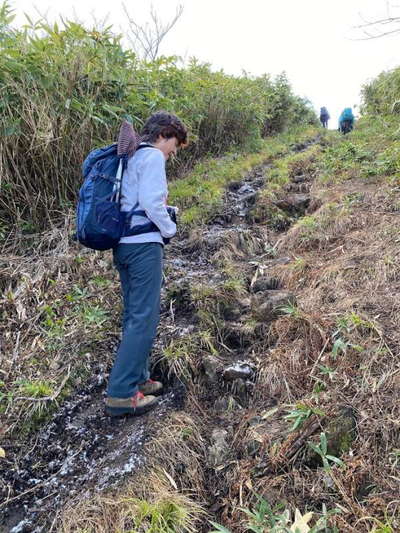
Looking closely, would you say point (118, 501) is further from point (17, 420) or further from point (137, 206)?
point (137, 206)

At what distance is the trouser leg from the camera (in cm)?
243

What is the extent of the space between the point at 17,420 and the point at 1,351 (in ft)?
2.26

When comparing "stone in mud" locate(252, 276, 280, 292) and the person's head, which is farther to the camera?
"stone in mud" locate(252, 276, 280, 292)

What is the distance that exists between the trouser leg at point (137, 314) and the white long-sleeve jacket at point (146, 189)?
10 cm

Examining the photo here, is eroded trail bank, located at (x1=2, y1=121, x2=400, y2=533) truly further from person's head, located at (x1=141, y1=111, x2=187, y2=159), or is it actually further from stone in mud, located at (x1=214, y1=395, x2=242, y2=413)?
person's head, located at (x1=141, y1=111, x2=187, y2=159)

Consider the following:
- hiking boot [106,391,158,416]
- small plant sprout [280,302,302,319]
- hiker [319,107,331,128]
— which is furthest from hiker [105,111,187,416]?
hiker [319,107,331,128]

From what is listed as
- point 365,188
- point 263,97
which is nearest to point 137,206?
point 365,188

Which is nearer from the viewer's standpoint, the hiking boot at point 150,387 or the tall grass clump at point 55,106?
the hiking boot at point 150,387

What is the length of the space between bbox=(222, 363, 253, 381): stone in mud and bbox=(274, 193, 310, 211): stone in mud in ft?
10.9

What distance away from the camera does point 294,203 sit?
18.2 feet

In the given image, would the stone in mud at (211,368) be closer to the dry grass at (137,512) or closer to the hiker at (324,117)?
the dry grass at (137,512)

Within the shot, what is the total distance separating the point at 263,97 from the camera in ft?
33.2

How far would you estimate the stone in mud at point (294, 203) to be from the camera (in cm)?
552

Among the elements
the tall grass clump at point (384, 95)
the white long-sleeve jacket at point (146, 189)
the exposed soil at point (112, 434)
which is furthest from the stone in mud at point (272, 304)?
the tall grass clump at point (384, 95)
